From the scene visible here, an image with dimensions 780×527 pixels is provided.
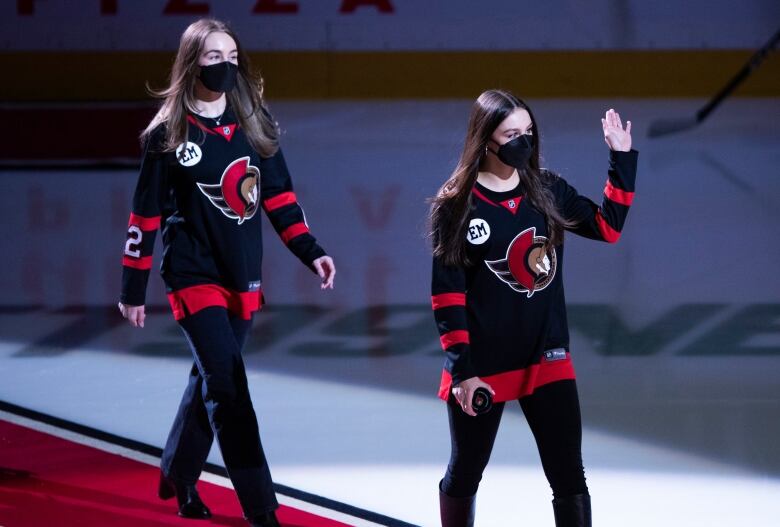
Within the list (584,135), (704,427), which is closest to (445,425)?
(704,427)

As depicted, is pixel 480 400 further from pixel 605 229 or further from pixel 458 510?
pixel 605 229

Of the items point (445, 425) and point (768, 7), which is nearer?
point (445, 425)

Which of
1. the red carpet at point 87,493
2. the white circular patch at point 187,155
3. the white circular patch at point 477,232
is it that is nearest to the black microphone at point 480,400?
the white circular patch at point 477,232

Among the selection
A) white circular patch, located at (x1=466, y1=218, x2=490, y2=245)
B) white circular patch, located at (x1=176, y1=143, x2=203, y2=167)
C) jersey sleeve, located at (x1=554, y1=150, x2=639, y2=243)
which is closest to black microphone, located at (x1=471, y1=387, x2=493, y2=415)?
white circular patch, located at (x1=466, y1=218, x2=490, y2=245)

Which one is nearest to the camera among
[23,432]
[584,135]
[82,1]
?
[23,432]

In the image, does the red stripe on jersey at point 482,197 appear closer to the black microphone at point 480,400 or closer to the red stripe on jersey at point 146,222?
the black microphone at point 480,400

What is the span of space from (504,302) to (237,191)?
76 cm

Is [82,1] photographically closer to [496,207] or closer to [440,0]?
[440,0]

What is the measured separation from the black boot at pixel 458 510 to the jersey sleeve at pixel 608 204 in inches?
25.3

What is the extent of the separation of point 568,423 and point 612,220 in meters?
0.46

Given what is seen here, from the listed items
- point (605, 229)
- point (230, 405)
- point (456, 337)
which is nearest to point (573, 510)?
point (456, 337)

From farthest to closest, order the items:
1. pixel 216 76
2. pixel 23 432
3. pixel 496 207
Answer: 1. pixel 23 432
2. pixel 216 76
3. pixel 496 207

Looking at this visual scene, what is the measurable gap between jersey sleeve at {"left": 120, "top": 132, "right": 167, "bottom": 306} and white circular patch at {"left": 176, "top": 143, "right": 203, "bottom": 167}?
40 millimetres

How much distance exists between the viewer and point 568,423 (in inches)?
111
